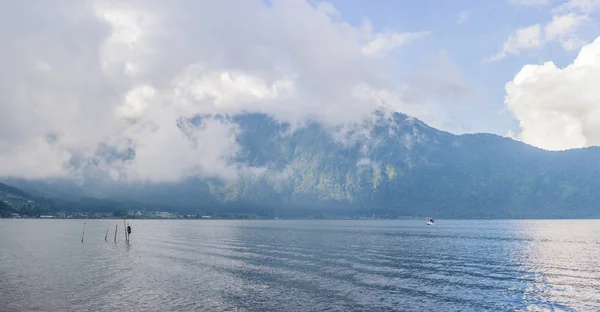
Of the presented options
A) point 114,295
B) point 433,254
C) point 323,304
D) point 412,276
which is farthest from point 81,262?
point 433,254

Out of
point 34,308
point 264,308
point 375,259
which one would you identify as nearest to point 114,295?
point 34,308

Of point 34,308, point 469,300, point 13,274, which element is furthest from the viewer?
point 13,274

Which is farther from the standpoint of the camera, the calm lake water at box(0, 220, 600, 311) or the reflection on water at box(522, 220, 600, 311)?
the reflection on water at box(522, 220, 600, 311)

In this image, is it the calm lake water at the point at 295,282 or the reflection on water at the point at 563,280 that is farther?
the reflection on water at the point at 563,280

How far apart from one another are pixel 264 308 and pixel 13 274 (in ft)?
167

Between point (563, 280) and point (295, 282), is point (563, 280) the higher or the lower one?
the lower one

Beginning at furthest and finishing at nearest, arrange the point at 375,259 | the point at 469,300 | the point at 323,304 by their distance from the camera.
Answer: the point at 375,259
the point at 469,300
the point at 323,304

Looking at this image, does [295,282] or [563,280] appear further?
[563,280]

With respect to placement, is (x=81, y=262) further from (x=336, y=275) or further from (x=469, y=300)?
(x=469, y=300)

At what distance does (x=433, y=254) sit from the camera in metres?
113

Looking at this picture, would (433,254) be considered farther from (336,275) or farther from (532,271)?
(336,275)

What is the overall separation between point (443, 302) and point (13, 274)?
7070 cm

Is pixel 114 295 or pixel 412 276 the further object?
pixel 412 276

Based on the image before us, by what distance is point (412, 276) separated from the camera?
244ft
